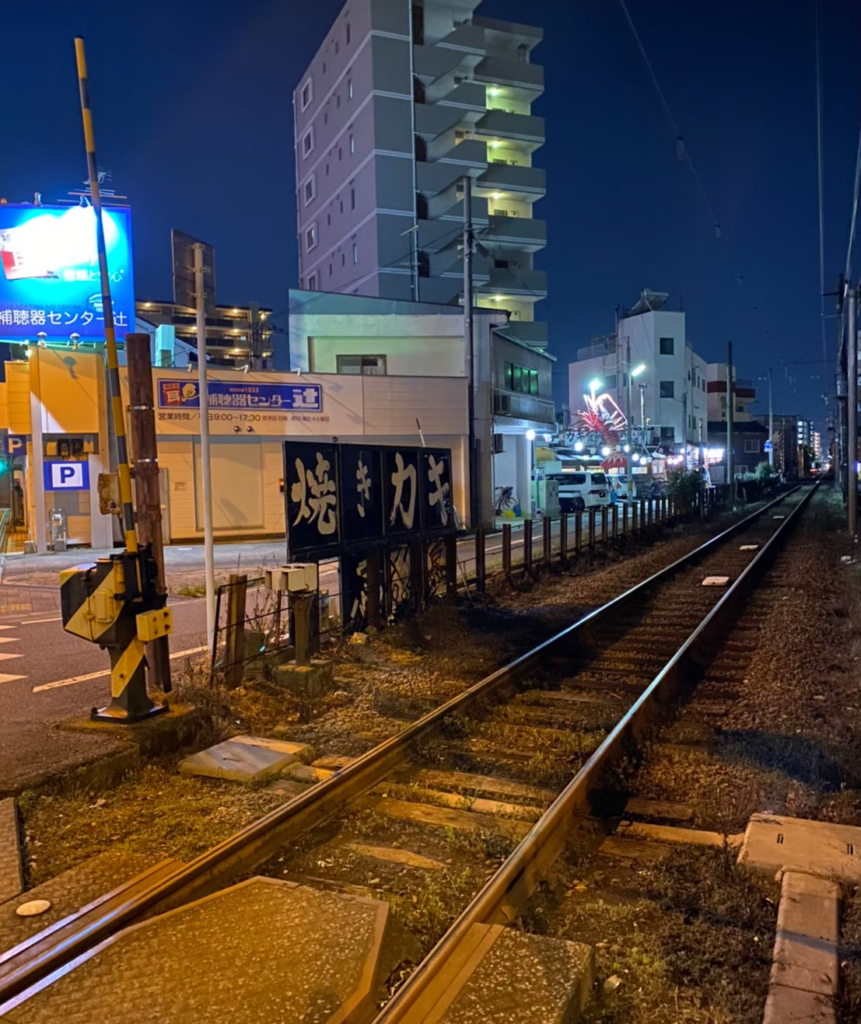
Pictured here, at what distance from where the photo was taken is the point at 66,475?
22.4m

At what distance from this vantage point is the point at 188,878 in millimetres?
3816

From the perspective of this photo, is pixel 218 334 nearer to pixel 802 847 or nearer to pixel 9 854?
pixel 9 854

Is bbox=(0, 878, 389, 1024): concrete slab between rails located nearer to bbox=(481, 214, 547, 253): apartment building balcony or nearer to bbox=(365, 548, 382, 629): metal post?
bbox=(365, 548, 382, 629): metal post

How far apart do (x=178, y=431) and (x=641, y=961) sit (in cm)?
2291

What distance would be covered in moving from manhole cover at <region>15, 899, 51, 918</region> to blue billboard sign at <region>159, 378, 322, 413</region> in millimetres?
20972

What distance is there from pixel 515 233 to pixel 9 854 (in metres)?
46.1

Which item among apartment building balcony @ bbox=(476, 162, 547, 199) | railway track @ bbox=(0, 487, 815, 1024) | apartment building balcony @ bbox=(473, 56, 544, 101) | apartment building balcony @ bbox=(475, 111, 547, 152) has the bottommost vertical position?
railway track @ bbox=(0, 487, 815, 1024)

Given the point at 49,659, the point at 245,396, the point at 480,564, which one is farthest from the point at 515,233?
the point at 49,659

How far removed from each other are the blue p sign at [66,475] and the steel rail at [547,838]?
1899 centimetres

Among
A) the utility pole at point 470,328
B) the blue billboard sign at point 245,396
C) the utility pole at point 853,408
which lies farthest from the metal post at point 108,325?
the utility pole at point 853,408

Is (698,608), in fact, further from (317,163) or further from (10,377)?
(317,163)

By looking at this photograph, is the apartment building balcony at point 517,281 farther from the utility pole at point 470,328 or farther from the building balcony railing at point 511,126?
the utility pole at point 470,328

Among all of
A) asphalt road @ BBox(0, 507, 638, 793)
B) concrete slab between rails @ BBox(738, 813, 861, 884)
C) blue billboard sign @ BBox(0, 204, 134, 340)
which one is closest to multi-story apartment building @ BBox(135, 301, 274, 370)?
blue billboard sign @ BBox(0, 204, 134, 340)

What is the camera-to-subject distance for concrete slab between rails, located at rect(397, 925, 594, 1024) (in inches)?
111
